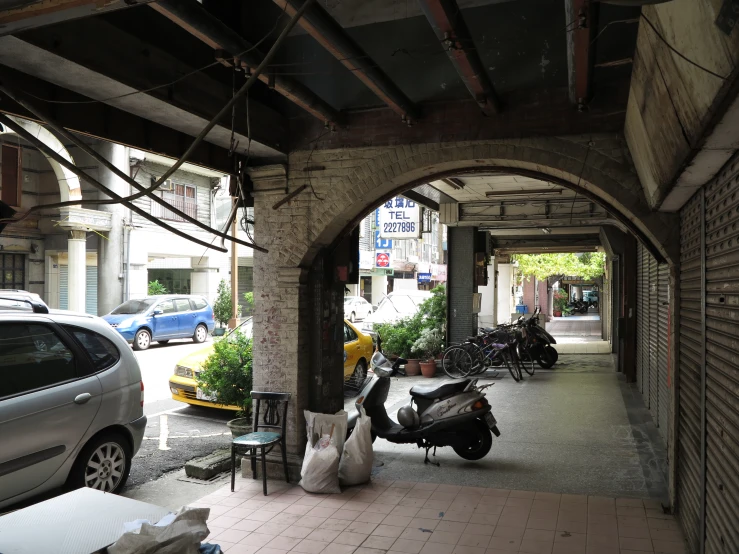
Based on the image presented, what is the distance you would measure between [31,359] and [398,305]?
14725 mm

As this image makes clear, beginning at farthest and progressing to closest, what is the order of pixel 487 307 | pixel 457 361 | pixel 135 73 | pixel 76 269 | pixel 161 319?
pixel 487 307 → pixel 76 269 → pixel 161 319 → pixel 457 361 → pixel 135 73

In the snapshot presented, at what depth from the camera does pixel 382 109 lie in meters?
6.21

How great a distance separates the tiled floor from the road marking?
6.49ft

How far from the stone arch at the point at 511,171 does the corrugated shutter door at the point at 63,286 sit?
16872 millimetres

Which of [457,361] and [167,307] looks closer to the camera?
[457,361]

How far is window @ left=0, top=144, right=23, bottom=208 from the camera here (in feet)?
32.5

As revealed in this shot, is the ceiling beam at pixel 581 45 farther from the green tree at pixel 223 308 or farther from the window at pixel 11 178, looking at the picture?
the green tree at pixel 223 308

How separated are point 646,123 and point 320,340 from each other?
164 inches

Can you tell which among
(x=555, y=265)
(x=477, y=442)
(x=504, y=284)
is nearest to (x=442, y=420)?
(x=477, y=442)

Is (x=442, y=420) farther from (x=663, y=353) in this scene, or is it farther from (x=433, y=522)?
(x=663, y=353)

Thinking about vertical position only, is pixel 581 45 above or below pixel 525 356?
above

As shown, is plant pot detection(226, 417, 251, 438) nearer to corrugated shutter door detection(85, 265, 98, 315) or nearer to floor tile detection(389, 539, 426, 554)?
floor tile detection(389, 539, 426, 554)

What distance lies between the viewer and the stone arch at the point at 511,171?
524 cm

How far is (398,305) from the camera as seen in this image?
19.4 metres
